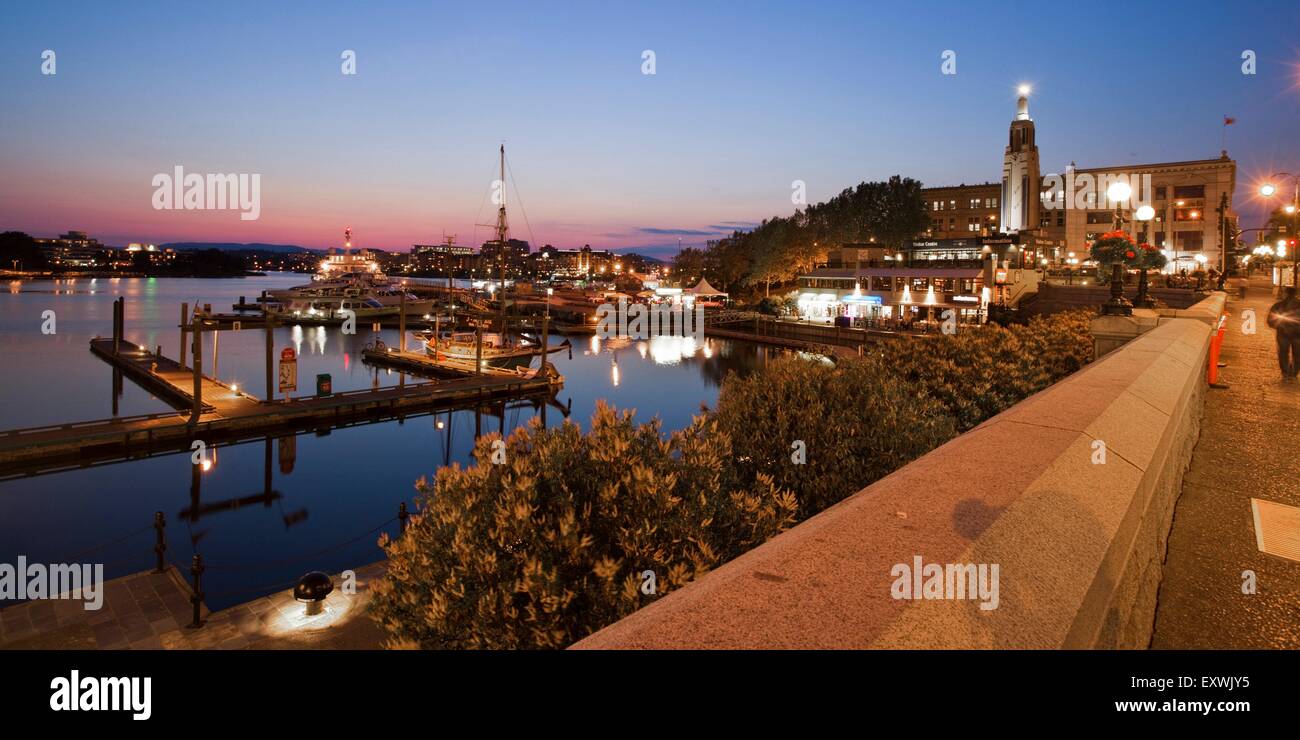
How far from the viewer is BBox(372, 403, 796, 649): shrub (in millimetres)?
3592

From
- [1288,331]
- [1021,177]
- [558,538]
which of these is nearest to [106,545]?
[558,538]

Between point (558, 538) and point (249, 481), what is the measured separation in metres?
27.6

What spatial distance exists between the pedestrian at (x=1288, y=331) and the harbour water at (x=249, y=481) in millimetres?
11655

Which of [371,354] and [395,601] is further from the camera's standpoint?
[371,354]

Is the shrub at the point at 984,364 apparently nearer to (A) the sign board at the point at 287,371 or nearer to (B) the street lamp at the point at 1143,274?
(B) the street lamp at the point at 1143,274

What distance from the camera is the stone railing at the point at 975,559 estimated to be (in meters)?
2.35

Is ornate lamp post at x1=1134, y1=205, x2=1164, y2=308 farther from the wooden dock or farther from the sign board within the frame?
the sign board

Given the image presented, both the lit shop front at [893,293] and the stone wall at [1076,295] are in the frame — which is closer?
the stone wall at [1076,295]

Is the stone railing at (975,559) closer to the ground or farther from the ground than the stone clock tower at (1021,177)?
closer to the ground

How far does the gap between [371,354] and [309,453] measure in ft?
87.6

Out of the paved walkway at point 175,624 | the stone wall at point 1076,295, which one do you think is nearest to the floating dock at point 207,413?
the paved walkway at point 175,624

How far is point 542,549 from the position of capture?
3.85 meters
